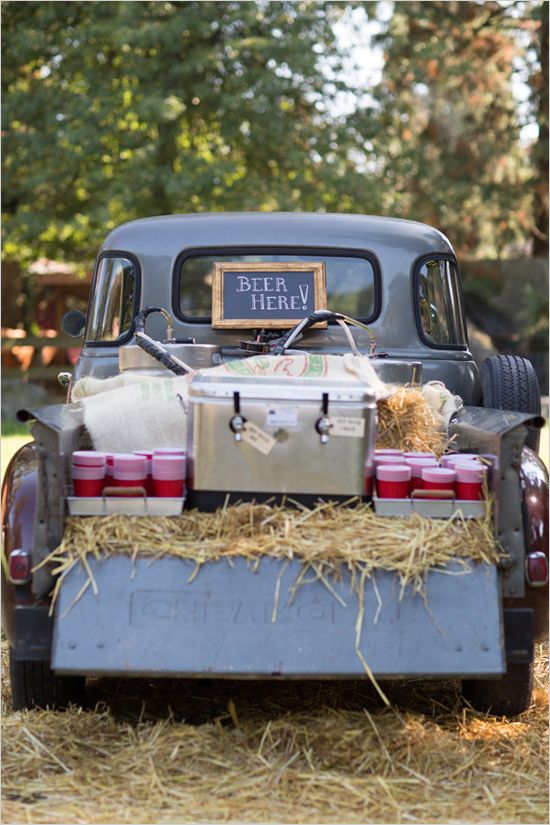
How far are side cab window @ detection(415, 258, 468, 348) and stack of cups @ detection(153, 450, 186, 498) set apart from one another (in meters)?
2.51

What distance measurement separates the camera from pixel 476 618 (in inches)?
138

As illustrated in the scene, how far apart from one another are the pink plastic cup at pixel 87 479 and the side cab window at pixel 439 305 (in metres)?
2.67

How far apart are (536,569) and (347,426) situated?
0.79 metres

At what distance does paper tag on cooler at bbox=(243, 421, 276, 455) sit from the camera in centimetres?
366

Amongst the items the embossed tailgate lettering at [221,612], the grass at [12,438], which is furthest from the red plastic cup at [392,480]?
the grass at [12,438]

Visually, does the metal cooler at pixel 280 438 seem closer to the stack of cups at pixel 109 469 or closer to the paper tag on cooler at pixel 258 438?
the paper tag on cooler at pixel 258 438

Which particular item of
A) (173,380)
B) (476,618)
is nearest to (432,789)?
(476,618)

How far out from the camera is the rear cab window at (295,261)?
5.94m

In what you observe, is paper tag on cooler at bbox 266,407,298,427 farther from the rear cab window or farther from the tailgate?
the rear cab window

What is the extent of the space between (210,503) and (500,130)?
20498mm

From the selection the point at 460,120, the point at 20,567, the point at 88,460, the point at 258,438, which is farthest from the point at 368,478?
the point at 460,120

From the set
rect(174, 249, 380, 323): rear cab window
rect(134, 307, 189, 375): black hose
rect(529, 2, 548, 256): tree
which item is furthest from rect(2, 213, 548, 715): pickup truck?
rect(529, 2, 548, 256): tree

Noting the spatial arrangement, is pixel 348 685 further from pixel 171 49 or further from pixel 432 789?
pixel 171 49

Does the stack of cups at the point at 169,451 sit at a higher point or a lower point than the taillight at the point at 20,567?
higher
